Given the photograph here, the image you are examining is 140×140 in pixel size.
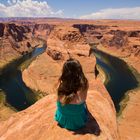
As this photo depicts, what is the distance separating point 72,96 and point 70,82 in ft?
2.14

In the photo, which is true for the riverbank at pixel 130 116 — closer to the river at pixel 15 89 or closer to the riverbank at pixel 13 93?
the riverbank at pixel 13 93

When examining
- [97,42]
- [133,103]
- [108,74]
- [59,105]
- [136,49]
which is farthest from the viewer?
[97,42]

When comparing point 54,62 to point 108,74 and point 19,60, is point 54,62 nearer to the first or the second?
point 108,74

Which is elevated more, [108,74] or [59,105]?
[59,105]

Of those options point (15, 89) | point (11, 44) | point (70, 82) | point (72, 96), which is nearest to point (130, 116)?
point (15, 89)

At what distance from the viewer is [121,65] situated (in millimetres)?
111750

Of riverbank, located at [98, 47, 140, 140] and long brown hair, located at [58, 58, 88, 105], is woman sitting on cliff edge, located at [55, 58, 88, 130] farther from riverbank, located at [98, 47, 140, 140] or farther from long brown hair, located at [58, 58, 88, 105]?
riverbank, located at [98, 47, 140, 140]

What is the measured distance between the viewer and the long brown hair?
36.2ft

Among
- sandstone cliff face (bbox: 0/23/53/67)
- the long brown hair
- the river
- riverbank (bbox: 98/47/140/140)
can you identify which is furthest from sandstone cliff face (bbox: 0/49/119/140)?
sandstone cliff face (bbox: 0/23/53/67)

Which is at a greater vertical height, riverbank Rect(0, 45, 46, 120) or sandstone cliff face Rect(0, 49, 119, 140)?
sandstone cliff face Rect(0, 49, 119, 140)

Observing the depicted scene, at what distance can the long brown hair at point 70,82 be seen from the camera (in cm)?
1105

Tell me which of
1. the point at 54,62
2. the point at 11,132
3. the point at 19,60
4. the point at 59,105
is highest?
the point at 59,105

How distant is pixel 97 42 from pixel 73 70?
577 feet

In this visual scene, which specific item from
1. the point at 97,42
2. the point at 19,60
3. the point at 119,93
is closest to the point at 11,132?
the point at 119,93
